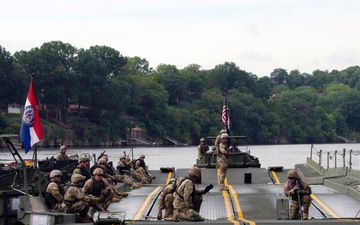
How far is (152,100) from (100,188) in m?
108

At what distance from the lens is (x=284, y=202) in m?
18.7

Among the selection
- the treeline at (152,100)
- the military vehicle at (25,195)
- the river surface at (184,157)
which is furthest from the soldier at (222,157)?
the treeline at (152,100)

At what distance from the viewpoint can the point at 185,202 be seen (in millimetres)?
18484

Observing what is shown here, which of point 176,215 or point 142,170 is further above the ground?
point 142,170

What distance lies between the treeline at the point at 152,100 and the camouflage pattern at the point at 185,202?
81.4m

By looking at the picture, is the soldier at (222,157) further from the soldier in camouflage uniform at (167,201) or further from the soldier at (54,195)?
the soldier at (54,195)

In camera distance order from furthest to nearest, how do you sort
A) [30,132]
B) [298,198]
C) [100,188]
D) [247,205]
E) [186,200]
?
1. [247,205]
2. [30,132]
3. [100,188]
4. [298,198]
5. [186,200]

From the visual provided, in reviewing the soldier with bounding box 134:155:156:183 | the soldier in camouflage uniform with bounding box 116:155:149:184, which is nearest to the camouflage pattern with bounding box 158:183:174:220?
the soldier in camouflage uniform with bounding box 116:155:149:184

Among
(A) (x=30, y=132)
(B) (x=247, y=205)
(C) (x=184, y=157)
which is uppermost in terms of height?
(A) (x=30, y=132)

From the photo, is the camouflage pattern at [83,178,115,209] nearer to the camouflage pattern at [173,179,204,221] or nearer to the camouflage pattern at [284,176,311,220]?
the camouflage pattern at [173,179,204,221]

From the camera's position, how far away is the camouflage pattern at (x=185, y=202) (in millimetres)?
18438

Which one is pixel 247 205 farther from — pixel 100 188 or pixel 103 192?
pixel 100 188

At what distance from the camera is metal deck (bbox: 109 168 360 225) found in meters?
18.6

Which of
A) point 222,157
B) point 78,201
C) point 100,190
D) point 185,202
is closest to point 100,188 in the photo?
point 100,190
